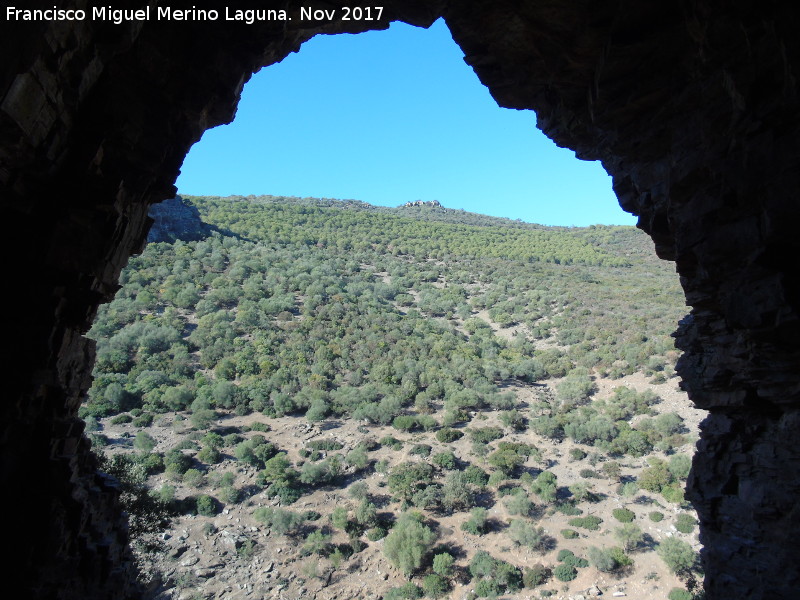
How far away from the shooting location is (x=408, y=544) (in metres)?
20.5

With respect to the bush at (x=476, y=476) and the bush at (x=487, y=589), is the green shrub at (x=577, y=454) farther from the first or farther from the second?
the bush at (x=487, y=589)

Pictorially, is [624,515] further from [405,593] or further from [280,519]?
[280,519]

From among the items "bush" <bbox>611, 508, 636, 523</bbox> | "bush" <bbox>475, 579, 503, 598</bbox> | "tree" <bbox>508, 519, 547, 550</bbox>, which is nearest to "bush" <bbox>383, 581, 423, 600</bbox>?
"bush" <bbox>475, 579, 503, 598</bbox>

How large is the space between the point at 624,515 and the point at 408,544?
11626mm

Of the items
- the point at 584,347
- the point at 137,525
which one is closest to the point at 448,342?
the point at 584,347

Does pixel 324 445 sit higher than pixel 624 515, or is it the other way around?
pixel 624 515

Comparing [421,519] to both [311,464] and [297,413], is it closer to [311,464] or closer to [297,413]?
[311,464]

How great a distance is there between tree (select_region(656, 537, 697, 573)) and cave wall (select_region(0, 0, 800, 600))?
14.0m

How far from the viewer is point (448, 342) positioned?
46.2 metres

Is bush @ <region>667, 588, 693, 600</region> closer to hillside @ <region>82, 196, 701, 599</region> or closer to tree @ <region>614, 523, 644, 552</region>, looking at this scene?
hillside @ <region>82, 196, 701, 599</region>

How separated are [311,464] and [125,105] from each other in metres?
23.6

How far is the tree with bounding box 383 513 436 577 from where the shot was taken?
1984 centimetres

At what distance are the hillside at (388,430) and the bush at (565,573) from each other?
109 millimetres

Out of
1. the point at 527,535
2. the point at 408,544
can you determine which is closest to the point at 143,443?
the point at 408,544
